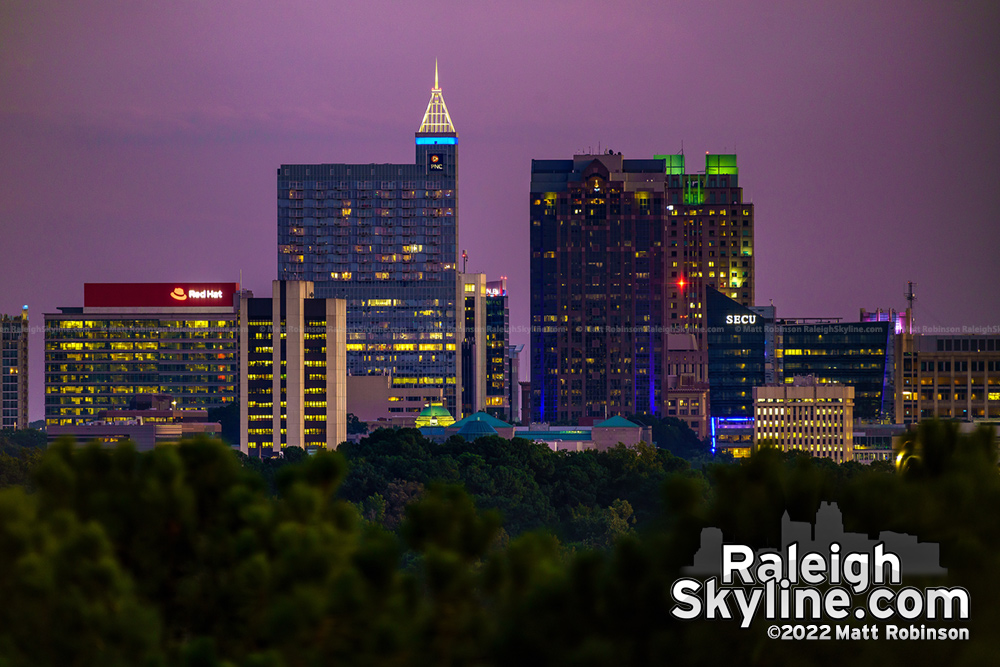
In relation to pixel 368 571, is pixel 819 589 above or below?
below

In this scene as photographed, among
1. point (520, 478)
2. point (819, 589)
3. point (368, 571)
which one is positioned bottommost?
→ point (520, 478)

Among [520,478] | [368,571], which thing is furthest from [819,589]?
[520,478]

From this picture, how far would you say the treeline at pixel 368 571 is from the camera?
2312 cm

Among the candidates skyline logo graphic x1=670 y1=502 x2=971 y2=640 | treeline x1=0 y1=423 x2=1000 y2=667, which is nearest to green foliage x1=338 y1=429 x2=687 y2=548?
treeline x1=0 y1=423 x2=1000 y2=667

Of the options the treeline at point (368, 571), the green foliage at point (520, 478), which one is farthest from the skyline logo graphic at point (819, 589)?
the green foliage at point (520, 478)

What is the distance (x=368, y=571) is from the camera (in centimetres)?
2425

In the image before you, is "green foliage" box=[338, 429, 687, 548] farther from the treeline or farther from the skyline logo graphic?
the skyline logo graphic

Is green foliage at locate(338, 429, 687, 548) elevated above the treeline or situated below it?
below

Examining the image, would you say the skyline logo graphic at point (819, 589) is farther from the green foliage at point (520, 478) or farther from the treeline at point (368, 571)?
the green foliage at point (520, 478)

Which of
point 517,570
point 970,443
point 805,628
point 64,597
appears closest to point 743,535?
point 805,628

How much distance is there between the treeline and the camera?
23.1 metres

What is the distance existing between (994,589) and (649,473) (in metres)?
135

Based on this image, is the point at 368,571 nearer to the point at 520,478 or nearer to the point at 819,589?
the point at 819,589

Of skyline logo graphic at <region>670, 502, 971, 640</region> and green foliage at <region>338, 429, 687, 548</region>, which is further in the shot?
green foliage at <region>338, 429, 687, 548</region>
